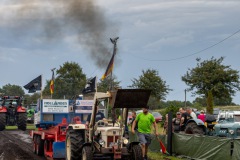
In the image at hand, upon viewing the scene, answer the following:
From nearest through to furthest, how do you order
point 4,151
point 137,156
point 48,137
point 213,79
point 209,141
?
point 137,156, point 209,141, point 48,137, point 4,151, point 213,79

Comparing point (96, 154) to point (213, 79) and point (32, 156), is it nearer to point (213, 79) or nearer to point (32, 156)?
point (32, 156)

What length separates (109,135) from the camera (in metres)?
11.1

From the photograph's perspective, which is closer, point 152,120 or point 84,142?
point 84,142

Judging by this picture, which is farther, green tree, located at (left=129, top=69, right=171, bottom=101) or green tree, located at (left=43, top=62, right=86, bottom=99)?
green tree, located at (left=43, top=62, right=86, bottom=99)

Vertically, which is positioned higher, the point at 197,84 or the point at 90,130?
the point at 197,84

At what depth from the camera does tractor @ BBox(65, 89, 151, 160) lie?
417 inches

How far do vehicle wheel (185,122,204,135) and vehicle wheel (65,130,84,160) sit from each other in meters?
6.03

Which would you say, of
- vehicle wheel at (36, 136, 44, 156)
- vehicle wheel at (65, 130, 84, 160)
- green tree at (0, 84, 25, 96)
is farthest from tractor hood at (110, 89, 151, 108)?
green tree at (0, 84, 25, 96)

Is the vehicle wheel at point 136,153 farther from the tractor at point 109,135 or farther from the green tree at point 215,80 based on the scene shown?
the green tree at point 215,80

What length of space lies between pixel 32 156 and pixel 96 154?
4.79 m

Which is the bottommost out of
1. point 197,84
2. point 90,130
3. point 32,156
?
point 32,156

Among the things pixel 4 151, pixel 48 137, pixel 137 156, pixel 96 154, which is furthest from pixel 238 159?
pixel 4 151

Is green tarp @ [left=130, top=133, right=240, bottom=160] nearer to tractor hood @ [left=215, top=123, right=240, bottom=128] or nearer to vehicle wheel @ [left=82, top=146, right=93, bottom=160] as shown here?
vehicle wheel @ [left=82, top=146, right=93, bottom=160]

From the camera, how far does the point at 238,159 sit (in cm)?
1134
